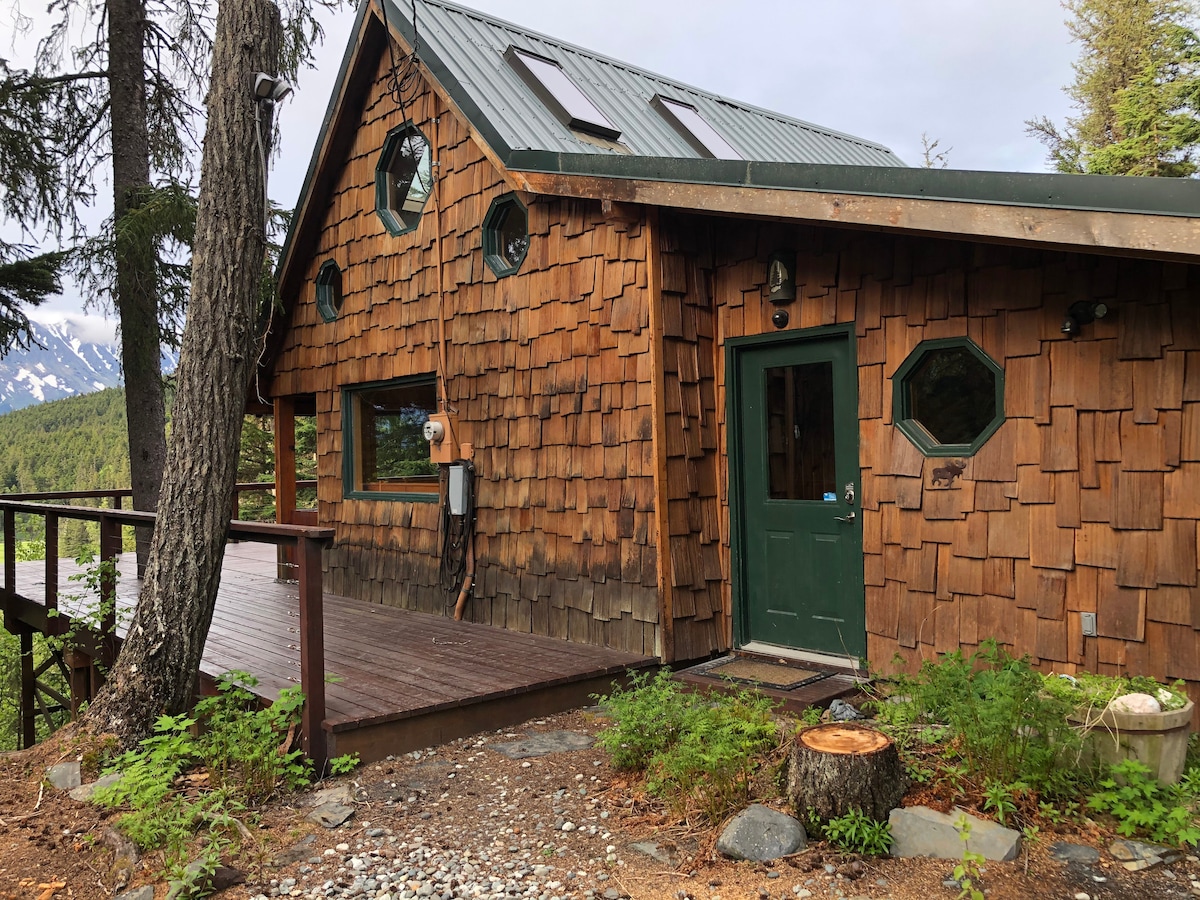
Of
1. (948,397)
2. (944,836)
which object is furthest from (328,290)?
(944,836)

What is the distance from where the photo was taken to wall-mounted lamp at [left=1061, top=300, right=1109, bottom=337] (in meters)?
3.75

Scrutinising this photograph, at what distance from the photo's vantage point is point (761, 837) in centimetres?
288

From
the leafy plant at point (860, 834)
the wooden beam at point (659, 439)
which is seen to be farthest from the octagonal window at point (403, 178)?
the leafy plant at point (860, 834)

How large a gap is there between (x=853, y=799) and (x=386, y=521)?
5.32m

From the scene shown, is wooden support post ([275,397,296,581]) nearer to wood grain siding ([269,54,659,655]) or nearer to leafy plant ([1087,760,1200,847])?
wood grain siding ([269,54,659,655])

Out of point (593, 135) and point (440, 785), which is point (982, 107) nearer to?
point (593, 135)

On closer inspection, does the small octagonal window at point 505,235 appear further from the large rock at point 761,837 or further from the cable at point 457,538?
the large rock at point 761,837

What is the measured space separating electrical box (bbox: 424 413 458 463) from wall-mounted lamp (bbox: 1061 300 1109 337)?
4170mm

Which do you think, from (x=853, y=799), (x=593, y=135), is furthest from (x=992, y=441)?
(x=593, y=135)

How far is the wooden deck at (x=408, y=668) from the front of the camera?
13.6 ft

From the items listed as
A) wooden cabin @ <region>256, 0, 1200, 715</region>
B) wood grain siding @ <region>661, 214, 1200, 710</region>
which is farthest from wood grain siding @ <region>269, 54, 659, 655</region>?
wood grain siding @ <region>661, 214, 1200, 710</region>

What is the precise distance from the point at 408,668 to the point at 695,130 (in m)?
5.42

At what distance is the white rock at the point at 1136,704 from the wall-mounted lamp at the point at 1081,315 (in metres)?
1.63

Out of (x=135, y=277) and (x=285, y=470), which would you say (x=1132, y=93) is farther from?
(x=135, y=277)
